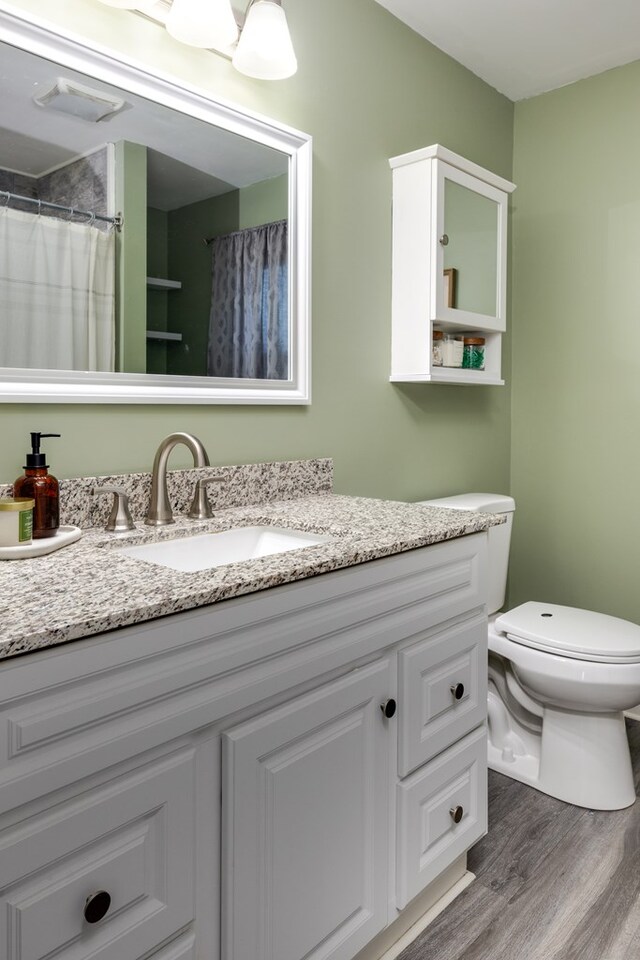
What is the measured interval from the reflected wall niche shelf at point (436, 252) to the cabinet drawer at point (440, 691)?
883mm

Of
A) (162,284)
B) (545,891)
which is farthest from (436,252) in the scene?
(545,891)

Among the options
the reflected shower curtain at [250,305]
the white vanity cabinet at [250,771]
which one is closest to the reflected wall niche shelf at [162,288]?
the reflected shower curtain at [250,305]

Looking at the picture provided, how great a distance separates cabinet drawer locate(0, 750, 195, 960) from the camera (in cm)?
78

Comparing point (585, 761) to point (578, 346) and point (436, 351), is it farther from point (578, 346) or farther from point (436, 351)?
point (578, 346)

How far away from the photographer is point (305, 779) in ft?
3.70

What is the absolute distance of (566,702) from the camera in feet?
6.31

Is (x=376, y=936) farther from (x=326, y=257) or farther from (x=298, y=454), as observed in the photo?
(x=326, y=257)

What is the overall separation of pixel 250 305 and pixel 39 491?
77cm

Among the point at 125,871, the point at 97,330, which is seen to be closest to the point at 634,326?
the point at 97,330

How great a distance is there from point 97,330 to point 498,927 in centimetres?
154

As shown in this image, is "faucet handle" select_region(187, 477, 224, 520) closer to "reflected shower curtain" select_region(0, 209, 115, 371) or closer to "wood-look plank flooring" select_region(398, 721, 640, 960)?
"reflected shower curtain" select_region(0, 209, 115, 371)

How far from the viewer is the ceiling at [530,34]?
6.79ft

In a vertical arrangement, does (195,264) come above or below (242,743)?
above

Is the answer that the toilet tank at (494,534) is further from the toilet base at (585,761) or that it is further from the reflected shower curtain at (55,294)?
the reflected shower curtain at (55,294)
